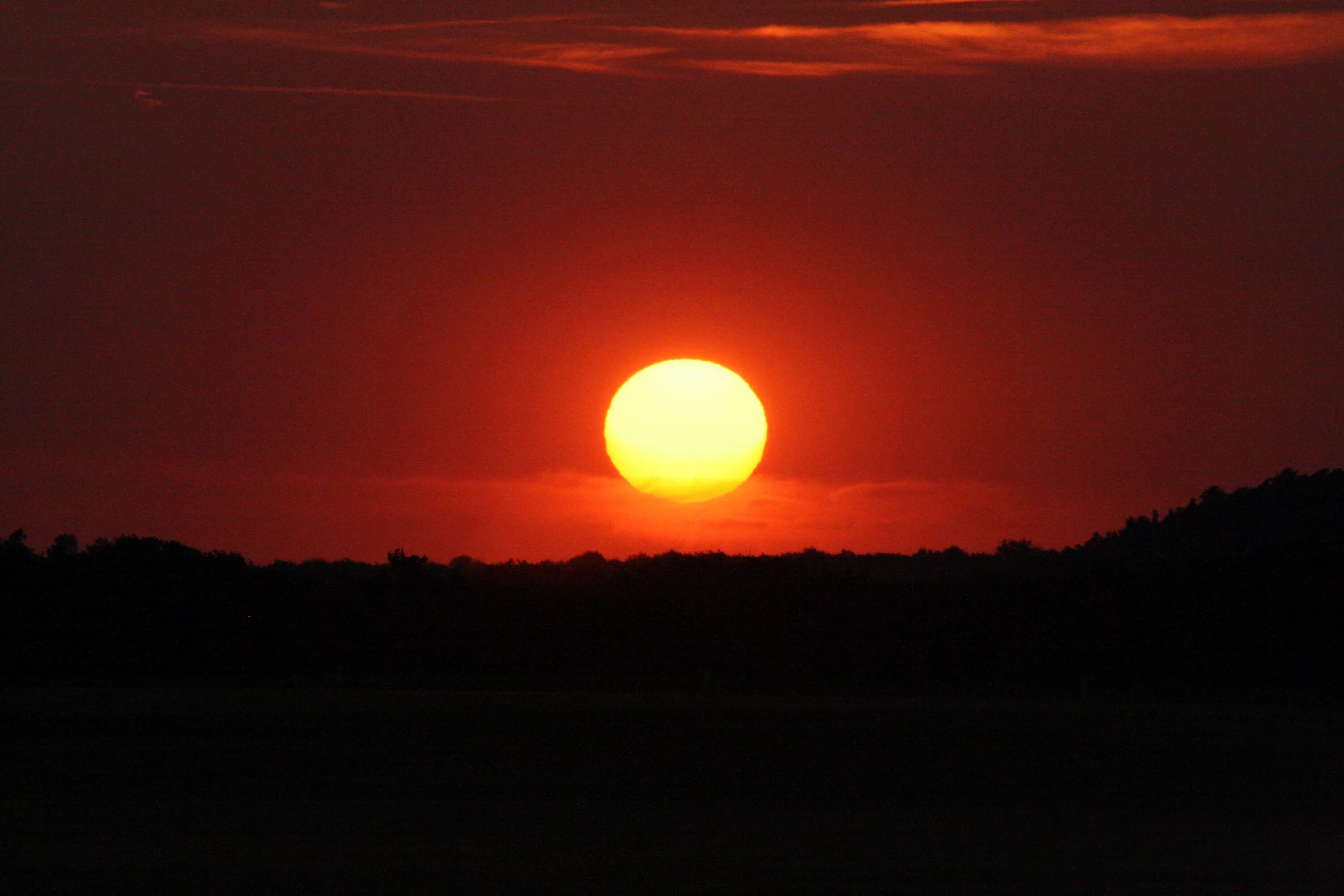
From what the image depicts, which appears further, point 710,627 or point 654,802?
point 710,627

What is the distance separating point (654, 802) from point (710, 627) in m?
28.6

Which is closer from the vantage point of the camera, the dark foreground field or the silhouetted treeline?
the dark foreground field

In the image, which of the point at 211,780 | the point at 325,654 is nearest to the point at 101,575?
the point at 325,654

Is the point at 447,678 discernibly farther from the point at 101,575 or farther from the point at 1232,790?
the point at 1232,790

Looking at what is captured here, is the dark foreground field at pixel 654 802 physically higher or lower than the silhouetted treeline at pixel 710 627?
lower

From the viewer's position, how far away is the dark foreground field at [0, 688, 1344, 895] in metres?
12.9

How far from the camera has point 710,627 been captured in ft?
152

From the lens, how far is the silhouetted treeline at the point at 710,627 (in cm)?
4391

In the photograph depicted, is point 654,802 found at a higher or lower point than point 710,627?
lower

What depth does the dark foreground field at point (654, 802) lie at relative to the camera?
509 inches

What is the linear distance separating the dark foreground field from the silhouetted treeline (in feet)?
43.1

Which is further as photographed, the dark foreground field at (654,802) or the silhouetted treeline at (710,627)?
the silhouetted treeline at (710,627)

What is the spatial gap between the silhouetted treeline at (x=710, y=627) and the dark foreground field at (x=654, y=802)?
13.1m

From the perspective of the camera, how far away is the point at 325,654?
45.6 meters
